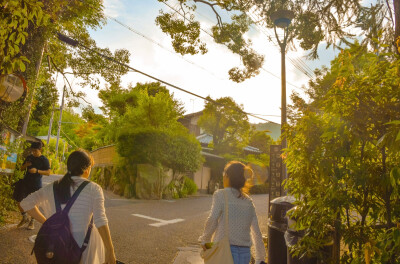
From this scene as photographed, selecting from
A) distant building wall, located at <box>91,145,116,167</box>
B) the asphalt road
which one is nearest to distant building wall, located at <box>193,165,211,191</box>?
distant building wall, located at <box>91,145,116,167</box>

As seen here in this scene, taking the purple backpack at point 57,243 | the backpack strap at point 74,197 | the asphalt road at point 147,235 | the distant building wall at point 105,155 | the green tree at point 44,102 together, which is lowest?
the asphalt road at point 147,235

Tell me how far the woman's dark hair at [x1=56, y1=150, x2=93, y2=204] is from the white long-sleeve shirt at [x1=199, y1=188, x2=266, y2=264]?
1.30m

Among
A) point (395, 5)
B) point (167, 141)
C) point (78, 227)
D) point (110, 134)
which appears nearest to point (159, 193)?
point (167, 141)

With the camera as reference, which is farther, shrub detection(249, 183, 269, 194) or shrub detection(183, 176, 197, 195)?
shrub detection(249, 183, 269, 194)

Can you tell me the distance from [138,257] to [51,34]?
6.20 metres

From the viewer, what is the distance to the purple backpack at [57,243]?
7.11ft

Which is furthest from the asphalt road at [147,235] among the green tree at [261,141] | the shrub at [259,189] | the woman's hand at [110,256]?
the green tree at [261,141]

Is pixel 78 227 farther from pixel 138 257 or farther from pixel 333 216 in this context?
pixel 138 257

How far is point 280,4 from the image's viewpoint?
1042cm

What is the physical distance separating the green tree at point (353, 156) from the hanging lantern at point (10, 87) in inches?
209

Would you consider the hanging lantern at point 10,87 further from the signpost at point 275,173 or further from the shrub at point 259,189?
the shrub at point 259,189

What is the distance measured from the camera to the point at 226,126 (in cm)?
3081

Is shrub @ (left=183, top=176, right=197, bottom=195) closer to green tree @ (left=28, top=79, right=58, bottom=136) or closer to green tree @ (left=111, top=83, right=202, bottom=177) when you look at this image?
green tree @ (left=111, top=83, right=202, bottom=177)

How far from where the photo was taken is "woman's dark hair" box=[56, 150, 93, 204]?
7.86 feet
